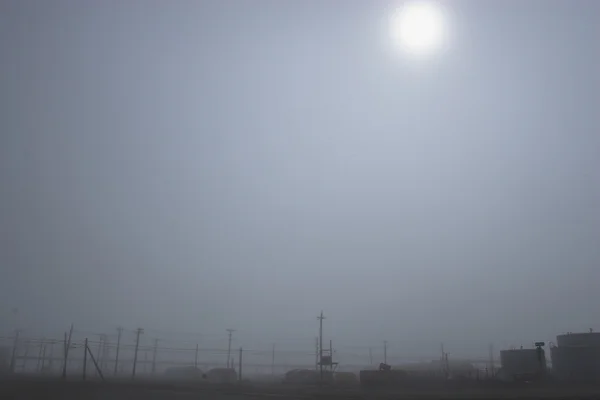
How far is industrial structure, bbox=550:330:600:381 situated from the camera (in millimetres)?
47094

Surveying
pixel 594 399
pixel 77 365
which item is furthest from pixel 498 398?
pixel 77 365

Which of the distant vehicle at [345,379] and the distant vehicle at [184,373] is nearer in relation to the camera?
the distant vehicle at [345,379]

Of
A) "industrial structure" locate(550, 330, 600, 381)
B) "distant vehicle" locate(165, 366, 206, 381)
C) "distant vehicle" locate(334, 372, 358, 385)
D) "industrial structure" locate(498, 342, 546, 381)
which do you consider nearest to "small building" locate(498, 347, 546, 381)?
"industrial structure" locate(498, 342, 546, 381)

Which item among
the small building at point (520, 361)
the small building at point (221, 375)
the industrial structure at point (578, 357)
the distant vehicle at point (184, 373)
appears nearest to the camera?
the industrial structure at point (578, 357)

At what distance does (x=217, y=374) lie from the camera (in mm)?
53969

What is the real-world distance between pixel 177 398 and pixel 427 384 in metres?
19.4

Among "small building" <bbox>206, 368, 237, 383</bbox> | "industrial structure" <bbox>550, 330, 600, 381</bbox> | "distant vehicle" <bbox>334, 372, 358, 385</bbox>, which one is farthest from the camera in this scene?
"small building" <bbox>206, 368, 237, 383</bbox>

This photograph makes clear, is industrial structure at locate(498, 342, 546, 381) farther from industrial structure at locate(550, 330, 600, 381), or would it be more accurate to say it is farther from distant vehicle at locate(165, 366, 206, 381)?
distant vehicle at locate(165, 366, 206, 381)

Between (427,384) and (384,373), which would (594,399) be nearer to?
(427,384)

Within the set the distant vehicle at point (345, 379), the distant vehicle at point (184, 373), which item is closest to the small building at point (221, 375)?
the distant vehicle at point (184, 373)

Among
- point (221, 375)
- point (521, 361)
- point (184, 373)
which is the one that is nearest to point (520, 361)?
point (521, 361)

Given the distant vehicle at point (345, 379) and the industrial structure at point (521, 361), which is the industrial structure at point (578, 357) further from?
the distant vehicle at point (345, 379)

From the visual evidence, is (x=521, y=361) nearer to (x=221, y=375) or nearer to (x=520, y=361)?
(x=520, y=361)

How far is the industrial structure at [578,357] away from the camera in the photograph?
4709 centimetres
